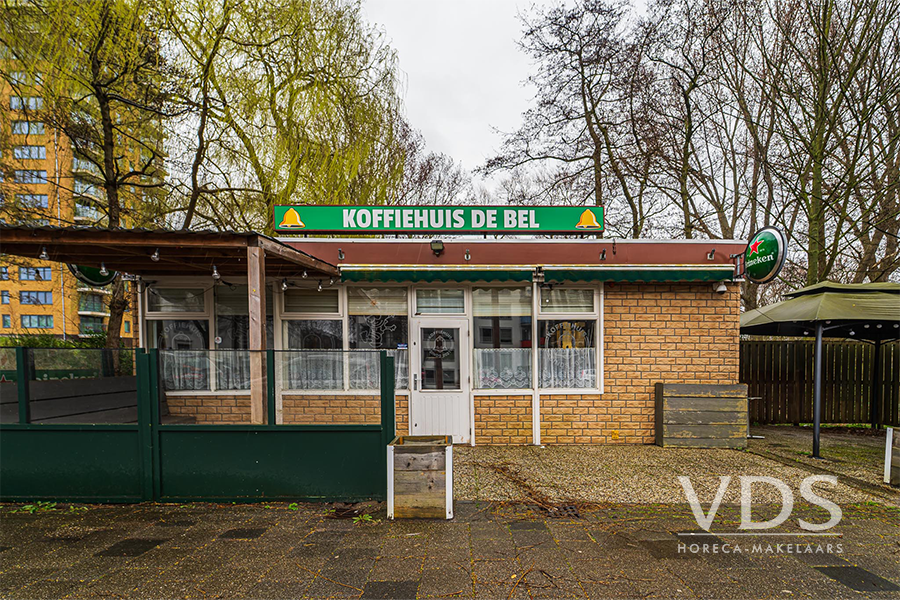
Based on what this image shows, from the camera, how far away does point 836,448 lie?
6.98 meters

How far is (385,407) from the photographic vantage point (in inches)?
177

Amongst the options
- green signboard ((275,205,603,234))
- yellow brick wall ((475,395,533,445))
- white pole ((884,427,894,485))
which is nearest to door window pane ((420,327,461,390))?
yellow brick wall ((475,395,533,445))

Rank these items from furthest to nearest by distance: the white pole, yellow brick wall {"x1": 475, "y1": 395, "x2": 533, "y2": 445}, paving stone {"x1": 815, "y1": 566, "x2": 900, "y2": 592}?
yellow brick wall {"x1": 475, "y1": 395, "x2": 533, "y2": 445} → the white pole → paving stone {"x1": 815, "y1": 566, "x2": 900, "y2": 592}

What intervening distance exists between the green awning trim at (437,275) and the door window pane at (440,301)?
1.76ft

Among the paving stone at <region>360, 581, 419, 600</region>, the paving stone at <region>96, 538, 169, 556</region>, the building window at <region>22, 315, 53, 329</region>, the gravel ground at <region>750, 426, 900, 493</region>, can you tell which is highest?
the paving stone at <region>360, 581, 419, 600</region>

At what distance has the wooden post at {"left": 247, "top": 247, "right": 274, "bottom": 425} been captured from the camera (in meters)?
4.54

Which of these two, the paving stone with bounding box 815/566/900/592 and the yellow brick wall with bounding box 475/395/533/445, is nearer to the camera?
the paving stone with bounding box 815/566/900/592

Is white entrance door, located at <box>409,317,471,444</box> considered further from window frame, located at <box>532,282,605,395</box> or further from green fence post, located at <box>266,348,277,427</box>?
green fence post, located at <box>266,348,277,427</box>

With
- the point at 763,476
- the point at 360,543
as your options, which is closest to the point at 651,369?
the point at 763,476

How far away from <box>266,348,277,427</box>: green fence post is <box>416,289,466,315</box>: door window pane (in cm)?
280

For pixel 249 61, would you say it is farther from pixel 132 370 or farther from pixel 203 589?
pixel 203 589

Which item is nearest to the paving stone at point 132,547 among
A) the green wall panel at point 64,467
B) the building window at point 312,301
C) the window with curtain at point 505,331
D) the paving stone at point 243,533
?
the paving stone at point 243,533

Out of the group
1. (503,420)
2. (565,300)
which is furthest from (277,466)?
(565,300)

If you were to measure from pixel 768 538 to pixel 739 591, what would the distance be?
1103mm
